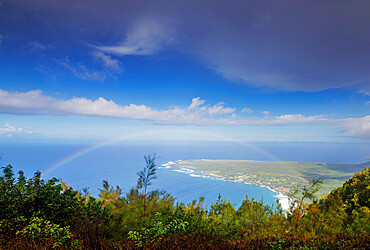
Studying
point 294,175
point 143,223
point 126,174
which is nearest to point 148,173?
point 143,223

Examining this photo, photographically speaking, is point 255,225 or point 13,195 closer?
point 13,195

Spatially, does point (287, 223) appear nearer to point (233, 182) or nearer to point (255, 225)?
point (255, 225)

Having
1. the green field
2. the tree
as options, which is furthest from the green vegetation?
the green field

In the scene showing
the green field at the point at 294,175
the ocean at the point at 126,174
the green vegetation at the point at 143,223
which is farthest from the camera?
the green field at the point at 294,175

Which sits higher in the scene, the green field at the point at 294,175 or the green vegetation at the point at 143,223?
the green vegetation at the point at 143,223

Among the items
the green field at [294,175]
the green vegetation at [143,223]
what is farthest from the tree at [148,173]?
the green field at [294,175]

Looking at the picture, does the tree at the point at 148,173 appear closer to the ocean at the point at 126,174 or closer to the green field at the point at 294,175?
the ocean at the point at 126,174

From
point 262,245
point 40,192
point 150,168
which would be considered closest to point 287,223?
point 262,245

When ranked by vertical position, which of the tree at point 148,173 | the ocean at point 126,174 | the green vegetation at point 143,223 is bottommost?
the ocean at point 126,174

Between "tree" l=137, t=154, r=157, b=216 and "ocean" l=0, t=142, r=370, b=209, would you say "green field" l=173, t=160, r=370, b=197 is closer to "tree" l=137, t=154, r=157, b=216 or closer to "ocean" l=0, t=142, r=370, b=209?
"ocean" l=0, t=142, r=370, b=209
